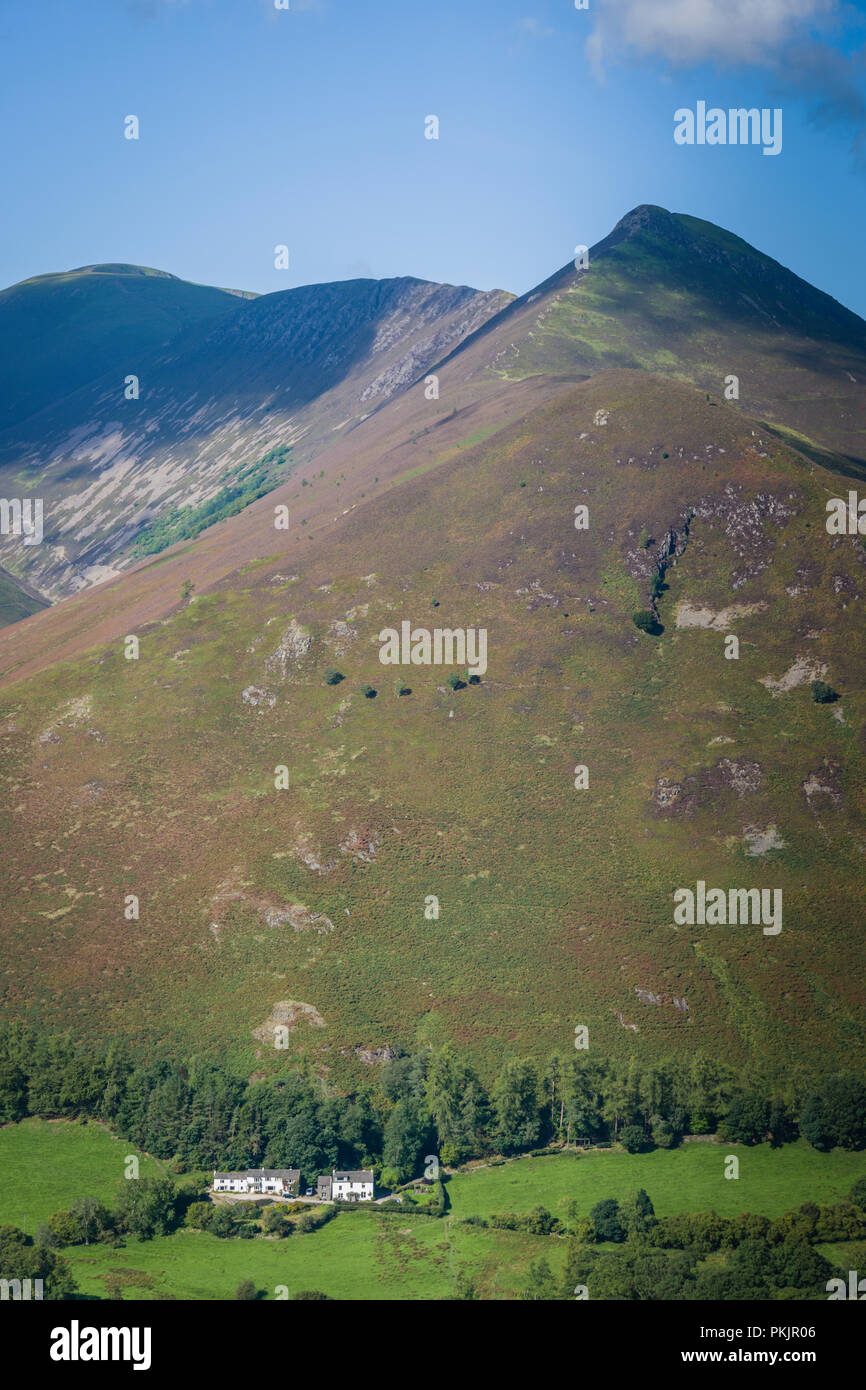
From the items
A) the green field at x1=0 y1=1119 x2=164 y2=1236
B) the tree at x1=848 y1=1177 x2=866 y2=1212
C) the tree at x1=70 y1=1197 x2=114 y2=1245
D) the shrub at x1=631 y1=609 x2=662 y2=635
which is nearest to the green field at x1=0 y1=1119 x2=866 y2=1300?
the green field at x1=0 y1=1119 x2=164 y2=1236

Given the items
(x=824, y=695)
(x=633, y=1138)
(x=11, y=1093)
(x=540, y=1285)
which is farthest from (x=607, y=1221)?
(x=824, y=695)

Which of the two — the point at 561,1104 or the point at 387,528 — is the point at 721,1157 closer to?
the point at 561,1104

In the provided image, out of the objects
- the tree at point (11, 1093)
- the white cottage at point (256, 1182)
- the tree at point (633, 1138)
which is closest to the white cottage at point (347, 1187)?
the white cottage at point (256, 1182)

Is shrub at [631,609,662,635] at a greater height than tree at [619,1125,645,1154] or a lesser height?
greater

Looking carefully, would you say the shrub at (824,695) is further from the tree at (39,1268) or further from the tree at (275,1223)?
the tree at (39,1268)

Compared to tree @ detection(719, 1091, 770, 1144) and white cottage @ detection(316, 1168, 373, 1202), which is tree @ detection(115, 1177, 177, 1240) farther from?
tree @ detection(719, 1091, 770, 1144)

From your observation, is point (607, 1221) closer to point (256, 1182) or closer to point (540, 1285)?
point (540, 1285)

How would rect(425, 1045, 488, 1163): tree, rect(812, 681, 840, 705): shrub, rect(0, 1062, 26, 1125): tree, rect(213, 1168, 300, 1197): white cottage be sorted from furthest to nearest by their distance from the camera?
rect(812, 681, 840, 705): shrub
rect(0, 1062, 26, 1125): tree
rect(425, 1045, 488, 1163): tree
rect(213, 1168, 300, 1197): white cottage

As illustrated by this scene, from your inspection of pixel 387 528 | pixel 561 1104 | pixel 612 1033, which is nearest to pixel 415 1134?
pixel 561 1104
